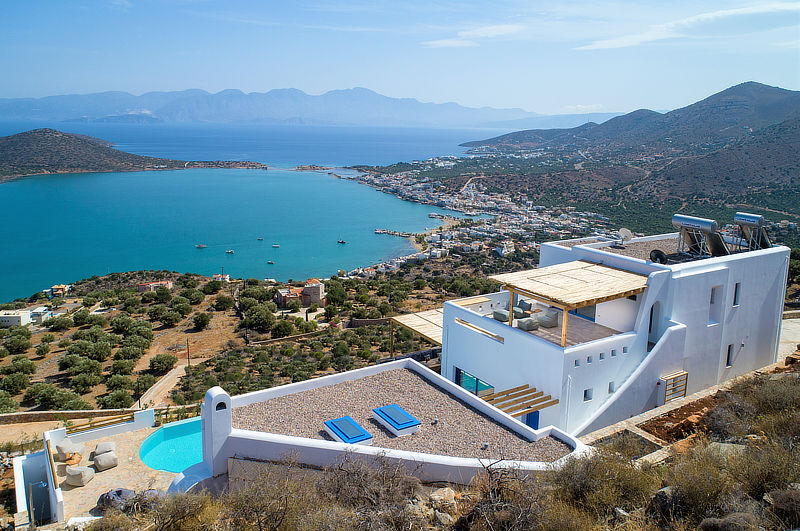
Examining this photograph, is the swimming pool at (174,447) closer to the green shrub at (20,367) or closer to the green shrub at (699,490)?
the green shrub at (699,490)

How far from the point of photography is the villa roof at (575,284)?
9.46 meters

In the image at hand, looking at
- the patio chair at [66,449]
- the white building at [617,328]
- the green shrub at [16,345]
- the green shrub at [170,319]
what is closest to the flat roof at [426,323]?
the white building at [617,328]

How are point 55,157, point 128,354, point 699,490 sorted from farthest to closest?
point 55,157 → point 128,354 → point 699,490

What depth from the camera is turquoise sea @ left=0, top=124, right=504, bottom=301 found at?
184ft

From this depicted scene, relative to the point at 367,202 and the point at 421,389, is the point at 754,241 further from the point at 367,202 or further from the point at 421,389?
the point at 367,202

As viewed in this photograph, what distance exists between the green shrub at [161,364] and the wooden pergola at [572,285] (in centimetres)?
1245

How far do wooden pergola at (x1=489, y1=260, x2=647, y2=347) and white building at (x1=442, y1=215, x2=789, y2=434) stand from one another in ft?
0.07

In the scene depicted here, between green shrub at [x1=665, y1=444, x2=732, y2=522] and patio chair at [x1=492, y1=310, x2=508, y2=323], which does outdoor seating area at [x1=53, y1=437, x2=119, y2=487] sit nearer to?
patio chair at [x1=492, y1=310, x2=508, y2=323]

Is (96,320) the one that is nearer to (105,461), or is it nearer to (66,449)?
(66,449)

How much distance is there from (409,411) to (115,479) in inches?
212

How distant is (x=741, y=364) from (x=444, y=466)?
949 cm

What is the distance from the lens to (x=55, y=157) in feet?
373

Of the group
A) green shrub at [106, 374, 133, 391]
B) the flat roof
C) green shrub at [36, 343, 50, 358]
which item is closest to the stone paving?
green shrub at [106, 374, 133, 391]

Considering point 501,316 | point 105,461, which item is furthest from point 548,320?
point 105,461
